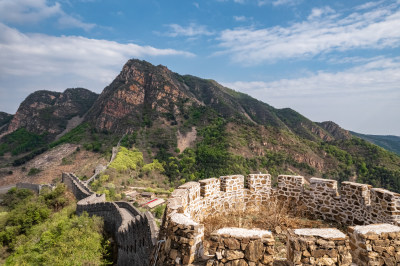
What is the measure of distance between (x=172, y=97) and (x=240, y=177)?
246 feet

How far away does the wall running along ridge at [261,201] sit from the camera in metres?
3.05

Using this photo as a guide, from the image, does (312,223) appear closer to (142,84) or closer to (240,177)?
(240,177)

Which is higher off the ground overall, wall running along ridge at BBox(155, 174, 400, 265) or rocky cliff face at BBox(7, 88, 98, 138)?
rocky cliff face at BBox(7, 88, 98, 138)

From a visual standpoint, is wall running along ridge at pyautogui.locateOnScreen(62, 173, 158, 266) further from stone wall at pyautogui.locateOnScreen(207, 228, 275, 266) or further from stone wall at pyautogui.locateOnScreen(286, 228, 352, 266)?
stone wall at pyautogui.locateOnScreen(286, 228, 352, 266)

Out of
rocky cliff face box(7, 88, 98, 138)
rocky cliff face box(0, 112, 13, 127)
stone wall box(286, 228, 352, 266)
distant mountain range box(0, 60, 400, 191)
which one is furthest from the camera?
rocky cliff face box(0, 112, 13, 127)

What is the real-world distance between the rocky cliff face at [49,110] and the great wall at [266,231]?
97.4 metres

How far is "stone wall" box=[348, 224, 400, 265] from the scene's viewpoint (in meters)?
2.63

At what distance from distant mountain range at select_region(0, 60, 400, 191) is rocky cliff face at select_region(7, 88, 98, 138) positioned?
0.40 meters

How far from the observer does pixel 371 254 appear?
104 inches

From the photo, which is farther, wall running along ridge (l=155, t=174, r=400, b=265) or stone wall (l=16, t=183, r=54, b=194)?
stone wall (l=16, t=183, r=54, b=194)

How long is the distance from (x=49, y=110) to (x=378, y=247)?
118106 mm

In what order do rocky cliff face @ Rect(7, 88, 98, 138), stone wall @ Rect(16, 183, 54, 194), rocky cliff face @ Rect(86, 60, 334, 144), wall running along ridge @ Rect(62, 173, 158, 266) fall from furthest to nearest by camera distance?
rocky cliff face @ Rect(7, 88, 98, 138) < rocky cliff face @ Rect(86, 60, 334, 144) < stone wall @ Rect(16, 183, 54, 194) < wall running along ridge @ Rect(62, 173, 158, 266)

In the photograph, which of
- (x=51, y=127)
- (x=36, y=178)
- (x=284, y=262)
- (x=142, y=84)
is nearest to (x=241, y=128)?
(x=142, y=84)

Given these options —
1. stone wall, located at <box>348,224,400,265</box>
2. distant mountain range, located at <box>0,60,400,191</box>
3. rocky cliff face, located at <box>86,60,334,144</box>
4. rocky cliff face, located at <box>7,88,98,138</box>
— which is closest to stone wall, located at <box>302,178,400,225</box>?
stone wall, located at <box>348,224,400,265</box>
